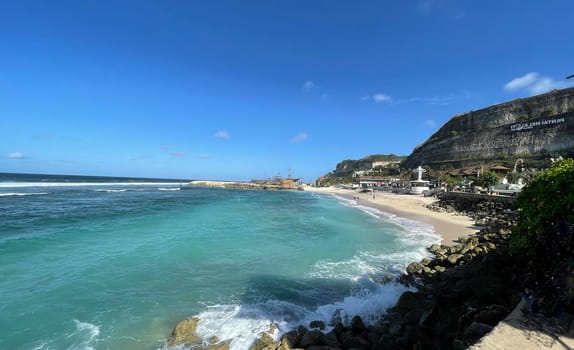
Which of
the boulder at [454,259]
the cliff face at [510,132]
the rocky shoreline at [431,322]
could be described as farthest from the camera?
the cliff face at [510,132]

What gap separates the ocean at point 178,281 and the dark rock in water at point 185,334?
0.21 m

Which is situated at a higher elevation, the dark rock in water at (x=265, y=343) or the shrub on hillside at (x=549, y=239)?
the shrub on hillside at (x=549, y=239)

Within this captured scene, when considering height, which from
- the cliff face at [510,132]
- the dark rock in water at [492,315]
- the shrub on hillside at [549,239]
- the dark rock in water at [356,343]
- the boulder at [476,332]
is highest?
the cliff face at [510,132]

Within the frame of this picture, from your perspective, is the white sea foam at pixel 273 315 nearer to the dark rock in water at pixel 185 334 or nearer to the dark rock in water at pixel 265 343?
the dark rock in water at pixel 185 334

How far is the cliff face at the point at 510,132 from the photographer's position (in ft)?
168

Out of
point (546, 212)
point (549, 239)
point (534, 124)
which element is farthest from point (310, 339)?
point (534, 124)

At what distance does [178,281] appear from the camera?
32.6 feet

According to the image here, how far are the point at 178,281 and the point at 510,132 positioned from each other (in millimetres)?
73661

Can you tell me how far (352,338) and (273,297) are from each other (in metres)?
3.46

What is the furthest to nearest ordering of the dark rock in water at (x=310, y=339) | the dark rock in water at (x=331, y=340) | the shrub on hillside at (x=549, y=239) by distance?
1. the dark rock in water at (x=310, y=339)
2. the dark rock in water at (x=331, y=340)
3. the shrub on hillside at (x=549, y=239)

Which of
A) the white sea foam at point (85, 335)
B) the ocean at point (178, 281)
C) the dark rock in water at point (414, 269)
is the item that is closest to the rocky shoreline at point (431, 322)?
the ocean at point (178, 281)

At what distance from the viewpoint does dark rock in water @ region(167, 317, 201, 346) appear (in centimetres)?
642

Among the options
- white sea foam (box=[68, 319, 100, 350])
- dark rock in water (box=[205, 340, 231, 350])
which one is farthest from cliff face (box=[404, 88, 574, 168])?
white sea foam (box=[68, 319, 100, 350])

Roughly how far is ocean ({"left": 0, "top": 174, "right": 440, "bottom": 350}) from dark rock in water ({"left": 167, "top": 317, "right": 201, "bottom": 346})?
0.68 ft
